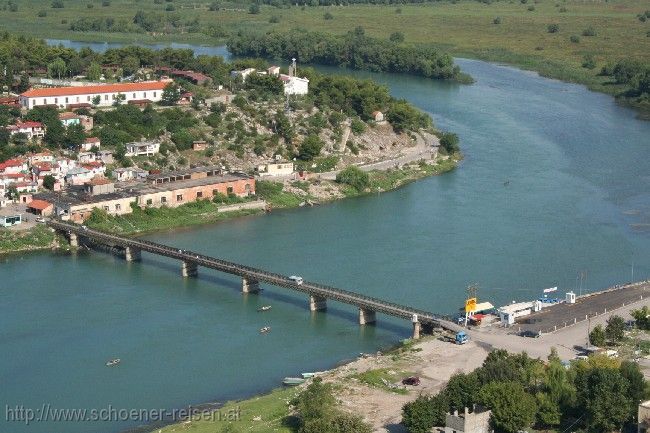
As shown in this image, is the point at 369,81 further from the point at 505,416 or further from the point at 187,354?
the point at 505,416

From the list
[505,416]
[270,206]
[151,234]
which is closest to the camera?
[505,416]

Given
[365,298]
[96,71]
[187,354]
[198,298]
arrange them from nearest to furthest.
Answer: [187,354], [365,298], [198,298], [96,71]

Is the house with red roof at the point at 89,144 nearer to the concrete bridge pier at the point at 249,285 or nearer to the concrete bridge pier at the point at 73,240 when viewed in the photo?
the concrete bridge pier at the point at 73,240

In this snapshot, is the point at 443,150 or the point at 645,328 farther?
the point at 443,150

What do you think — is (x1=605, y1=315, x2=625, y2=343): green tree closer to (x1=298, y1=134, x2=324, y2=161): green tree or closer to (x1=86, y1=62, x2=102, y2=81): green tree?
(x1=298, y1=134, x2=324, y2=161): green tree

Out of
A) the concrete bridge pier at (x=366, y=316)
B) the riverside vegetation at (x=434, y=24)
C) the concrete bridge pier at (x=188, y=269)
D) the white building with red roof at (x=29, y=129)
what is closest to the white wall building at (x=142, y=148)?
the white building with red roof at (x=29, y=129)

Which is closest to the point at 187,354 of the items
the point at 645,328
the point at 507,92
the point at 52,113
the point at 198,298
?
the point at 198,298

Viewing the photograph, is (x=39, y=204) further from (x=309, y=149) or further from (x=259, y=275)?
(x=309, y=149)
